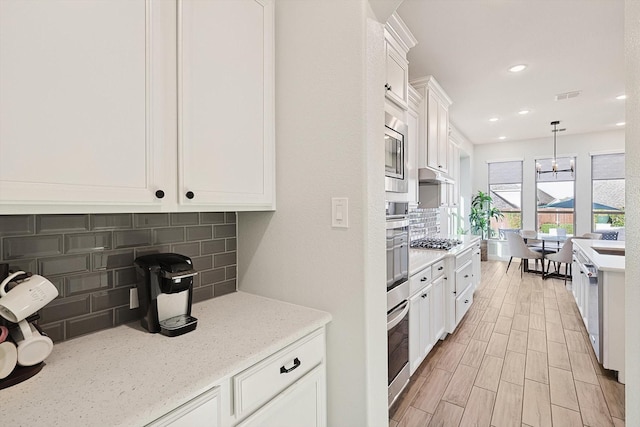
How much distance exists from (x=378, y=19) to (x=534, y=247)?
653cm

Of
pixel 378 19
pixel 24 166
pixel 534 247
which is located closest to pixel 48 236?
pixel 24 166

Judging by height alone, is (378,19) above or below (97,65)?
above

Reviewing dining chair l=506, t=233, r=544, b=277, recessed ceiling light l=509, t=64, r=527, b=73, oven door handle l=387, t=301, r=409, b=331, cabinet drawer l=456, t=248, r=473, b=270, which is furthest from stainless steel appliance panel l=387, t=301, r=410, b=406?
dining chair l=506, t=233, r=544, b=277

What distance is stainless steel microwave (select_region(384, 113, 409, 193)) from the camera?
1.87 meters

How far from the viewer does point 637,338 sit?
905 mm

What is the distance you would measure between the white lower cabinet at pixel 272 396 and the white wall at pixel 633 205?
1018 millimetres

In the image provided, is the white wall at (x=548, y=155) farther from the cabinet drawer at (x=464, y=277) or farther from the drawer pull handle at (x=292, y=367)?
the drawer pull handle at (x=292, y=367)

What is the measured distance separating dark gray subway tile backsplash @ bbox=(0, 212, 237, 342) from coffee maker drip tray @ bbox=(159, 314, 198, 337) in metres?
0.23

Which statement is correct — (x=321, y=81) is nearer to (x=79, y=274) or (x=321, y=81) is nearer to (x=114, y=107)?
(x=114, y=107)

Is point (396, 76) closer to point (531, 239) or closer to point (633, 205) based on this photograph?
point (633, 205)

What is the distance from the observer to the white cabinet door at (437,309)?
266 centimetres

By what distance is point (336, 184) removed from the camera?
4.33 ft

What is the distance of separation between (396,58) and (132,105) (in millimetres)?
1883

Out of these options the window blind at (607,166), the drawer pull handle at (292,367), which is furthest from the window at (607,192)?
the drawer pull handle at (292,367)
